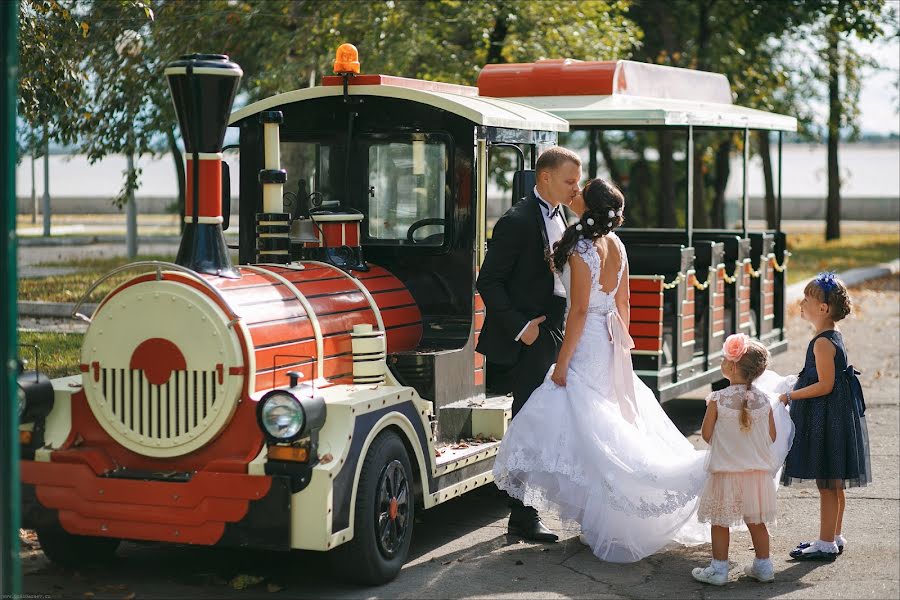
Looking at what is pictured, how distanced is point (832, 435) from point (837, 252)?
2368 cm

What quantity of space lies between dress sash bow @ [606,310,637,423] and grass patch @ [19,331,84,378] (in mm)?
4887

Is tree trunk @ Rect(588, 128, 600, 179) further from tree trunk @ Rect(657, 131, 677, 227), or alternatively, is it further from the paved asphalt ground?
tree trunk @ Rect(657, 131, 677, 227)

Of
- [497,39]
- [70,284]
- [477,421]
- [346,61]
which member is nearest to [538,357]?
[477,421]

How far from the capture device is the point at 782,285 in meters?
12.4

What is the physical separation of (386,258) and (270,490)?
222 centimetres

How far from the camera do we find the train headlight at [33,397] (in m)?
5.69

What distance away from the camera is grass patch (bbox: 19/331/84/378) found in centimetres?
1061

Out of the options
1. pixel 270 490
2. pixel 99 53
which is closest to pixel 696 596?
pixel 270 490

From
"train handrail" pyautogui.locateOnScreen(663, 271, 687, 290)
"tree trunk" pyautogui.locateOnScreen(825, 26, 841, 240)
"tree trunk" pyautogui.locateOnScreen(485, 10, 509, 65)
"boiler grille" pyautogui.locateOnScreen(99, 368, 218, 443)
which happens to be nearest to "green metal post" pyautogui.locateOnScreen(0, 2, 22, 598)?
"boiler grille" pyautogui.locateOnScreen(99, 368, 218, 443)

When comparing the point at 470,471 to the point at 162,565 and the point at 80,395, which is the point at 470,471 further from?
the point at 80,395

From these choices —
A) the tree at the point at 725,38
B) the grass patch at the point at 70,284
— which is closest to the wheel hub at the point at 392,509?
the grass patch at the point at 70,284

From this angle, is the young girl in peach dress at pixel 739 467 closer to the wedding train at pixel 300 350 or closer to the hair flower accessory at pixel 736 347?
the hair flower accessory at pixel 736 347

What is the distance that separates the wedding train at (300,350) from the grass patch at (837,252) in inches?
597

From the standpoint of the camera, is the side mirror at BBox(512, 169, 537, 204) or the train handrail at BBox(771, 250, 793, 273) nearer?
the side mirror at BBox(512, 169, 537, 204)
